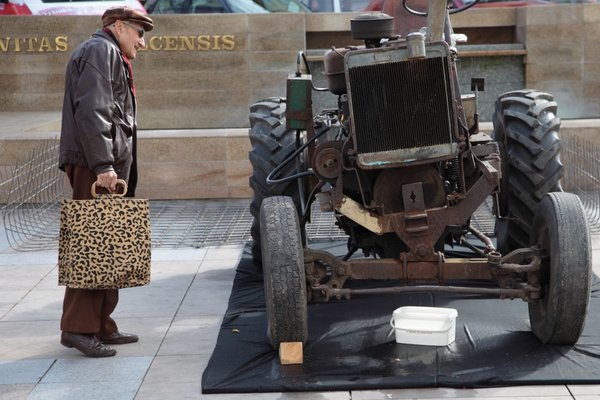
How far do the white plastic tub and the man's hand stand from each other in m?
1.71

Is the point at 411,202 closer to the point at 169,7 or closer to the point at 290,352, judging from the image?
the point at 290,352

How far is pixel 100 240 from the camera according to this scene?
6324 millimetres

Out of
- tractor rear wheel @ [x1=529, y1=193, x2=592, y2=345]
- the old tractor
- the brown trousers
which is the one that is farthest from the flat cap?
tractor rear wheel @ [x1=529, y1=193, x2=592, y2=345]

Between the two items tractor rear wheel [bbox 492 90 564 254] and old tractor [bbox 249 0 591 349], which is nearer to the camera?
old tractor [bbox 249 0 591 349]

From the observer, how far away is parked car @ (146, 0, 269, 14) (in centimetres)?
1858

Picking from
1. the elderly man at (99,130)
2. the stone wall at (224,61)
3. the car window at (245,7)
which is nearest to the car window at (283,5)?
the car window at (245,7)

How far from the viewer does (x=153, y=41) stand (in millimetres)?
16016

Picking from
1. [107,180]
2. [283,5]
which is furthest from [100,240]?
[283,5]

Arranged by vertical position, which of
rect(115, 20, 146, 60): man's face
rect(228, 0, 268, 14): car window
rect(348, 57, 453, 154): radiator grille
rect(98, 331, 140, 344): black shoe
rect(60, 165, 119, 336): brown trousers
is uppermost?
rect(228, 0, 268, 14): car window

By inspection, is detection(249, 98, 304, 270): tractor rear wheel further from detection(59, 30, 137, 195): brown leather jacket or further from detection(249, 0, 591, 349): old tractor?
detection(59, 30, 137, 195): brown leather jacket

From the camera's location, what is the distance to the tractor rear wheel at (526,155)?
25.8 feet

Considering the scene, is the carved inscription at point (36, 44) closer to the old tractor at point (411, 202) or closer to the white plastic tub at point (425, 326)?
the old tractor at point (411, 202)

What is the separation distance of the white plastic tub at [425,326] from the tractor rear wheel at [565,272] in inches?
20.2

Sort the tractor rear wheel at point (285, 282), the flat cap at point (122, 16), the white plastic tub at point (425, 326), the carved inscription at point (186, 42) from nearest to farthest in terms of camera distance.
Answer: the tractor rear wheel at point (285, 282) < the white plastic tub at point (425, 326) < the flat cap at point (122, 16) < the carved inscription at point (186, 42)
